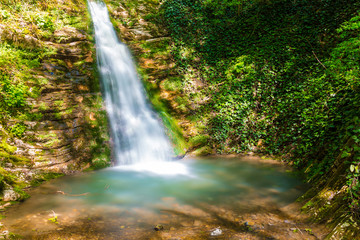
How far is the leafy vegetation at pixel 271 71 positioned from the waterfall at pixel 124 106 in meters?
1.75

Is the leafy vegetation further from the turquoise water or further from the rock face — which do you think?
the rock face

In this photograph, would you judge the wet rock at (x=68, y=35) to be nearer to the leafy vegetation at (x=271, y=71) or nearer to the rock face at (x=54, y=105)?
the rock face at (x=54, y=105)

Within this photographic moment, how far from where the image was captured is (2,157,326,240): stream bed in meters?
2.92

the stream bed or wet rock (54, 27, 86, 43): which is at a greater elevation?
wet rock (54, 27, 86, 43)

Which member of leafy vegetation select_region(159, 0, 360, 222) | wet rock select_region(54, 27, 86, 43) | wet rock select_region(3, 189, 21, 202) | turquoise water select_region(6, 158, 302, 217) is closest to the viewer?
wet rock select_region(3, 189, 21, 202)

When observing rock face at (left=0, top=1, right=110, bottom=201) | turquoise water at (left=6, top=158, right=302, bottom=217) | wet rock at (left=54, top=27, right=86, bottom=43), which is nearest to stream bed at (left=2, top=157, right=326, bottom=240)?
turquoise water at (left=6, top=158, right=302, bottom=217)

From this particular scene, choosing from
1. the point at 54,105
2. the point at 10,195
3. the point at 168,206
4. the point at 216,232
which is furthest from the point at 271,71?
the point at 10,195

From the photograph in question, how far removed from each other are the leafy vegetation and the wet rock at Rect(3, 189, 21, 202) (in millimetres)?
5892

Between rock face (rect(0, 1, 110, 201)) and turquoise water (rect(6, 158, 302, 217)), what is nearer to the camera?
turquoise water (rect(6, 158, 302, 217))

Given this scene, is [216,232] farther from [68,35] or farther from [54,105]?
[68,35]

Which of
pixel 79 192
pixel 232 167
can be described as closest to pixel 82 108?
pixel 79 192

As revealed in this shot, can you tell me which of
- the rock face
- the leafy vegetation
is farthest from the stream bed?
the leafy vegetation

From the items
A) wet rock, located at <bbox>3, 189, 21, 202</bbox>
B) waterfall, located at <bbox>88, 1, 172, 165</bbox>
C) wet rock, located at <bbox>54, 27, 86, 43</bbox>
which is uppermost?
wet rock, located at <bbox>54, 27, 86, 43</bbox>

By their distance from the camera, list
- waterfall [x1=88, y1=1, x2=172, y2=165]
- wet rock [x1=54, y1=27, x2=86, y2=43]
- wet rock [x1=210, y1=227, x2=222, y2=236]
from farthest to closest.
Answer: waterfall [x1=88, y1=1, x2=172, y2=165] → wet rock [x1=54, y1=27, x2=86, y2=43] → wet rock [x1=210, y1=227, x2=222, y2=236]
